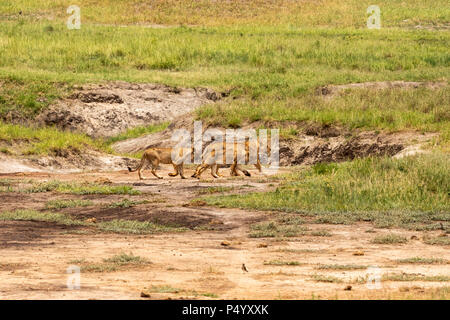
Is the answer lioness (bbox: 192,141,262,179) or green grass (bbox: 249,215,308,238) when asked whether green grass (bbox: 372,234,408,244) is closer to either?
green grass (bbox: 249,215,308,238)

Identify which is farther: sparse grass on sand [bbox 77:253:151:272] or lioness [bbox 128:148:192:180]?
lioness [bbox 128:148:192:180]

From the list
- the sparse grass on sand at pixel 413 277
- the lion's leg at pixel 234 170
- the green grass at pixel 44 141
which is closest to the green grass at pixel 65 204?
the lion's leg at pixel 234 170

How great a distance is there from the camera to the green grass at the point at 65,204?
60.8ft

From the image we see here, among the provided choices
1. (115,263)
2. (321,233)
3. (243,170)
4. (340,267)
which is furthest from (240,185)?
(340,267)

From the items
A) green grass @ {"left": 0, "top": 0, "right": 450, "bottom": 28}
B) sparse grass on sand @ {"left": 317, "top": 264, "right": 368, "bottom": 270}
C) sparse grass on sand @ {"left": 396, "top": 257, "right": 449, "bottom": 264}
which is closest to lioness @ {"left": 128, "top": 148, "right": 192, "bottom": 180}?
sparse grass on sand @ {"left": 396, "top": 257, "right": 449, "bottom": 264}

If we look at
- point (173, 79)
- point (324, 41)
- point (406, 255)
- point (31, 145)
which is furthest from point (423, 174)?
point (324, 41)

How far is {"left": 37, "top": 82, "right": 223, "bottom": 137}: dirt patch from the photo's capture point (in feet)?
112

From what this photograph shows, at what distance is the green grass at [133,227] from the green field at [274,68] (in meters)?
2.54

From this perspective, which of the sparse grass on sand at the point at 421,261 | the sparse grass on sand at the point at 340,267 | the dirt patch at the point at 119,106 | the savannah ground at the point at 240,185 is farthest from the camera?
the dirt patch at the point at 119,106

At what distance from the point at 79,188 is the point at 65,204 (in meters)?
2.83

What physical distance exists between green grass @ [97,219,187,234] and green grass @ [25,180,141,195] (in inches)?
172

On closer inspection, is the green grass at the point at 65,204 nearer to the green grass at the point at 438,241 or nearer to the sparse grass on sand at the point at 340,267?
the green grass at the point at 438,241

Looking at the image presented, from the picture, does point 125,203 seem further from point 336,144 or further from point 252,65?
point 252,65

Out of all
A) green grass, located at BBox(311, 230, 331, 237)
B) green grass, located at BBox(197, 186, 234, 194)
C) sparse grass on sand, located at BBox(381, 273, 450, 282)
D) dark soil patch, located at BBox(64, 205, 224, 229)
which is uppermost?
sparse grass on sand, located at BBox(381, 273, 450, 282)
